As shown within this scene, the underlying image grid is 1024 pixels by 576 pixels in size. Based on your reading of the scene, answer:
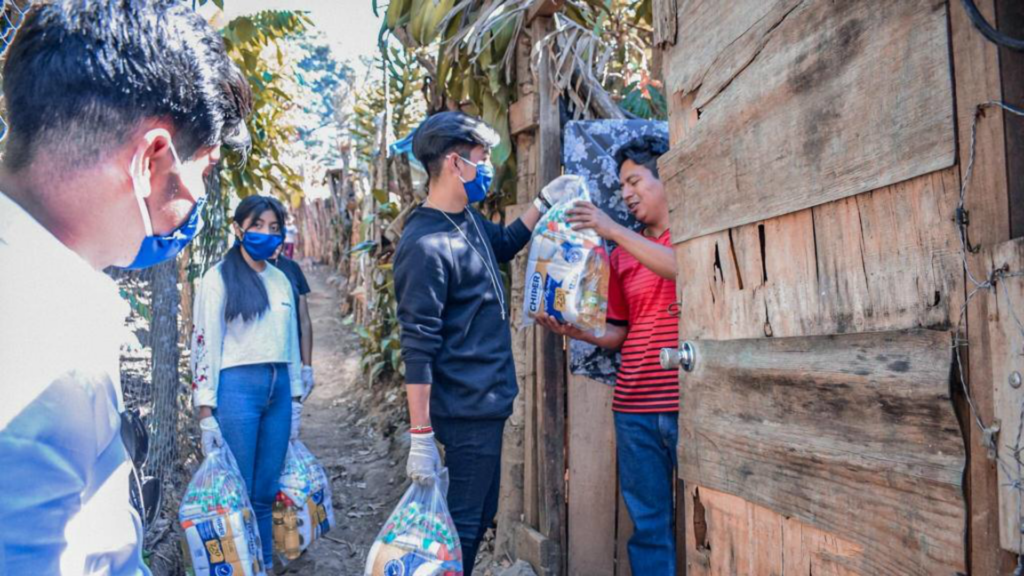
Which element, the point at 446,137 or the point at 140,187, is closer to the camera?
the point at 140,187

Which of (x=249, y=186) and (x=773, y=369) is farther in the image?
(x=249, y=186)

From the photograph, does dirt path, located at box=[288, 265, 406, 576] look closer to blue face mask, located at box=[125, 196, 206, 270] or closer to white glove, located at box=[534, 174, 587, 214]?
white glove, located at box=[534, 174, 587, 214]

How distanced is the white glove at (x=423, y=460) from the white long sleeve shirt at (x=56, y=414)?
1.73m

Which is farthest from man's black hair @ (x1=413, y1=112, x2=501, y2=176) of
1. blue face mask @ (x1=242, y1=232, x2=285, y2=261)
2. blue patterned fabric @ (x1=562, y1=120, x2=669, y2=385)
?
blue face mask @ (x1=242, y1=232, x2=285, y2=261)

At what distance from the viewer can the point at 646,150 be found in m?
3.01

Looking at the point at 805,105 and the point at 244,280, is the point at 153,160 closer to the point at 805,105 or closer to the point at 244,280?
the point at 805,105

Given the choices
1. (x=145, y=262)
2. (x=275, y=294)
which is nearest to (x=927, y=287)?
(x=145, y=262)

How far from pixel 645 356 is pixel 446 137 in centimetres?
115

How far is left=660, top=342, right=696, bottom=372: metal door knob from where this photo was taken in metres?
2.11

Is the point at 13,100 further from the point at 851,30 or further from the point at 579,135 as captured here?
the point at 579,135

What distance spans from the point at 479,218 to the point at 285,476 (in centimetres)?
167

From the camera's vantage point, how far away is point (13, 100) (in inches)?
38.0

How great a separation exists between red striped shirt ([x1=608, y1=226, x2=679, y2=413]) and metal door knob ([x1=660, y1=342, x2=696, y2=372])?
0.59 meters

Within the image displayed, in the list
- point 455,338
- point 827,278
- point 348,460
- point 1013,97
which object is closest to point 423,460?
point 455,338
